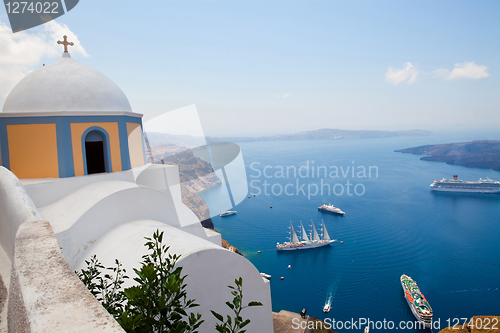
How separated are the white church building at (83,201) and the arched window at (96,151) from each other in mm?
21

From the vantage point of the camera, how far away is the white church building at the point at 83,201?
6.81 feet

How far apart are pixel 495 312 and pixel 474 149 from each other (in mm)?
50978

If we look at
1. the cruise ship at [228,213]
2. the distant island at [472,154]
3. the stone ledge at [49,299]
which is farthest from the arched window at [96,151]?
the distant island at [472,154]

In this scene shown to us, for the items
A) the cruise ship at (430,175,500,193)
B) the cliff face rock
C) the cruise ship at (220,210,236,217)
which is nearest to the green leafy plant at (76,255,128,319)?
the cliff face rock

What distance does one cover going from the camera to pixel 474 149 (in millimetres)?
55938

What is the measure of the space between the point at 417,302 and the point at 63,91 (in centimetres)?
1808

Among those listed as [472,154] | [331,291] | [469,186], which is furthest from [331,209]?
[472,154]

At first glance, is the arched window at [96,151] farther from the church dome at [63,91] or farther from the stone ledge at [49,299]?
the stone ledge at [49,299]

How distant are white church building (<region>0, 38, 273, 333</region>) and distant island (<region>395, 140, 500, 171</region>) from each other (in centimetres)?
6023

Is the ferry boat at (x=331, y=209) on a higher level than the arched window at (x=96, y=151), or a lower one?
lower

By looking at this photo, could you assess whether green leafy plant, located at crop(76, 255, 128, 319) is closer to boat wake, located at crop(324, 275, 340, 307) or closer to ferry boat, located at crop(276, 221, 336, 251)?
boat wake, located at crop(324, 275, 340, 307)

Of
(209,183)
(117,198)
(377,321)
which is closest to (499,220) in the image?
(377,321)

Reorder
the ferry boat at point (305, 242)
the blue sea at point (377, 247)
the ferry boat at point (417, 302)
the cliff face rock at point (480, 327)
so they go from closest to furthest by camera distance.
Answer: the cliff face rock at point (480, 327)
the ferry boat at point (417, 302)
the blue sea at point (377, 247)
the ferry boat at point (305, 242)

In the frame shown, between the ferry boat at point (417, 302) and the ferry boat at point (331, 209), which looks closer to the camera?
the ferry boat at point (417, 302)
